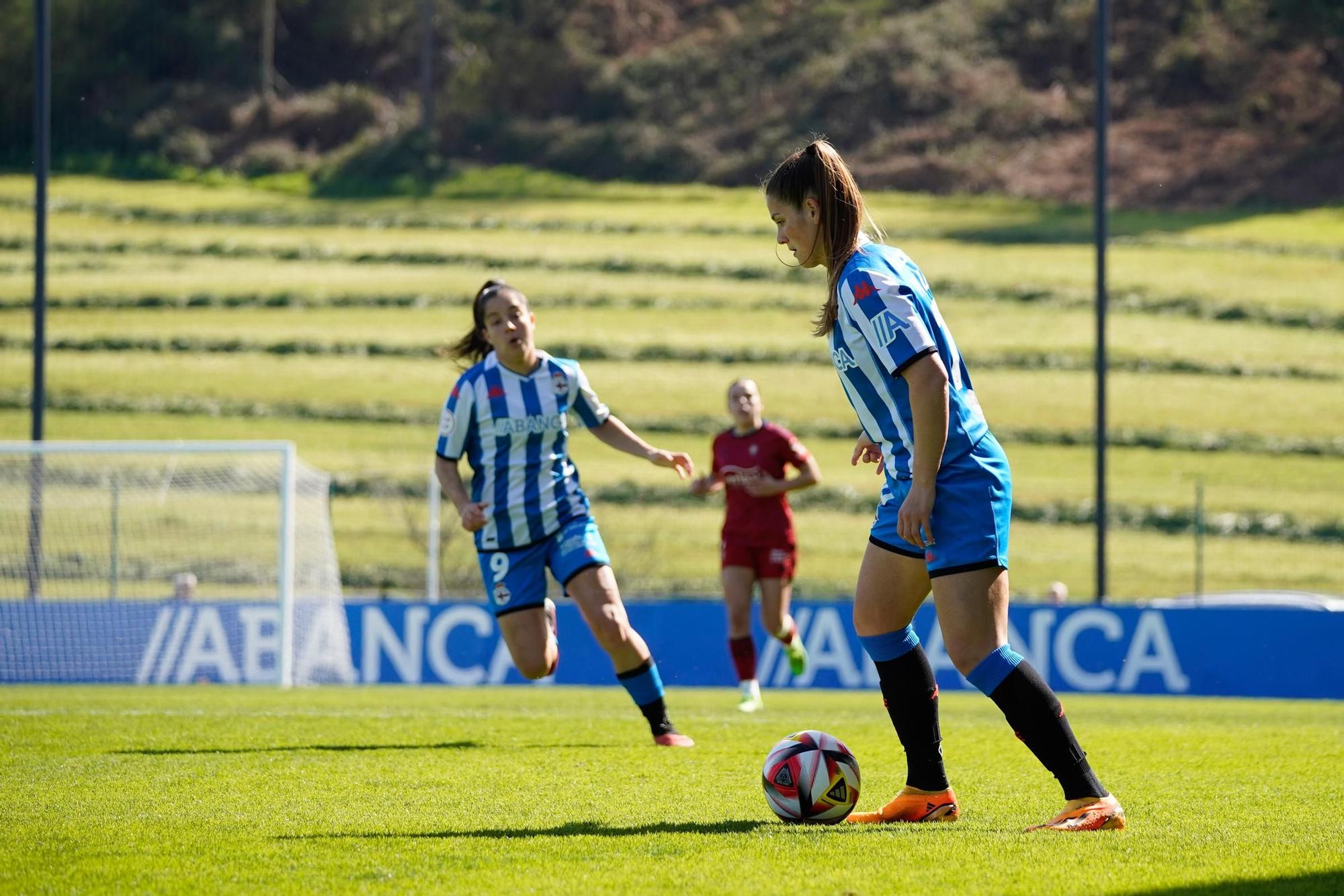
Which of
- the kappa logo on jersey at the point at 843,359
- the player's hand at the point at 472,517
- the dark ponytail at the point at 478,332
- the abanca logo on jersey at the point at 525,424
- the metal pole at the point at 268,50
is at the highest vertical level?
the metal pole at the point at 268,50

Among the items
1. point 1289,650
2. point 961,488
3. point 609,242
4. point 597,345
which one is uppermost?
point 609,242

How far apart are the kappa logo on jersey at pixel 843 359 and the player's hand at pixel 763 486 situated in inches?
230

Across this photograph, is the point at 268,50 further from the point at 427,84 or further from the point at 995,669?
the point at 995,669

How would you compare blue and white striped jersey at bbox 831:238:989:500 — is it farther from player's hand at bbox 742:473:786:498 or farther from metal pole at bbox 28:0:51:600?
metal pole at bbox 28:0:51:600

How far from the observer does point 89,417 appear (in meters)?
34.6

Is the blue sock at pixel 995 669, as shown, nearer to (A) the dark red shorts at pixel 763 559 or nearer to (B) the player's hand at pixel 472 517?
(B) the player's hand at pixel 472 517

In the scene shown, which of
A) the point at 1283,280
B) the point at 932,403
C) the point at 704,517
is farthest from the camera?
the point at 1283,280

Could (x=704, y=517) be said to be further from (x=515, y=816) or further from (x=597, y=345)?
(x=515, y=816)

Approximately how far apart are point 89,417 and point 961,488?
108 ft

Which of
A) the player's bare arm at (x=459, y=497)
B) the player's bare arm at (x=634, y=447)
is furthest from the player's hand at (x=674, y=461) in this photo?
the player's bare arm at (x=459, y=497)

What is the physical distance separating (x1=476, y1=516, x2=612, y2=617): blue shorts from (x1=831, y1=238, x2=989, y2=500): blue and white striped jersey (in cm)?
256

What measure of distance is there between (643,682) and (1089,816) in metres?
2.96

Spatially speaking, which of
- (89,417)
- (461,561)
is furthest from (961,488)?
(89,417)

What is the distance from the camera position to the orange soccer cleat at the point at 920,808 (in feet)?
16.3
